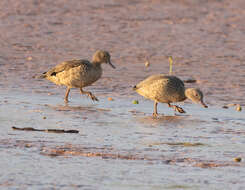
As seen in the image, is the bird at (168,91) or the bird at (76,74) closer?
the bird at (168,91)

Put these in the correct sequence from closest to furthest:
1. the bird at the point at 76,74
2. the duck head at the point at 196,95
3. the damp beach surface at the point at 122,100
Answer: the damp beach surface at the point at 122,100
the duck head at the point at 196,95
the bird at the point at 76,74

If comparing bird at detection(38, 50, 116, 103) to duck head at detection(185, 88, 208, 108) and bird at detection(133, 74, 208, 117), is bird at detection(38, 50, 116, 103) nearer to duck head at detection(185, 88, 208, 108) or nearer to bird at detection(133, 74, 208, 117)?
bird at detection(133, 74, 208, 117)

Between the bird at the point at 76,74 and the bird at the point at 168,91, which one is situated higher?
the bird at the point at 76,74

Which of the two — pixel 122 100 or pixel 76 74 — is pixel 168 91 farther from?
pixel 76 74

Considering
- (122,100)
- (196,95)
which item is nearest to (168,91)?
(196,95)

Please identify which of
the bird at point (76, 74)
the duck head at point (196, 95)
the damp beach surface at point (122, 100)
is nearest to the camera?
the damp beach surface at point (122, 100)

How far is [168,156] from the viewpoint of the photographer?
905 cm

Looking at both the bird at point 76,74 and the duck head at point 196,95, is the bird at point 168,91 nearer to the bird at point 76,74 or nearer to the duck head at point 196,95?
the duck head at point 196,95

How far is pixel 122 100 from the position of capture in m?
13.9

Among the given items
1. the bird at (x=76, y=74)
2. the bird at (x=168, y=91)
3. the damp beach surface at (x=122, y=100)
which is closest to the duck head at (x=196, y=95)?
the bird at (x=168, y=91)

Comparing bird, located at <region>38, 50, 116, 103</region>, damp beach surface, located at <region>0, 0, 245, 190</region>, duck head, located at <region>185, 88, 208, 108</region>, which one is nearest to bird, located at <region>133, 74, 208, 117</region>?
duck head, located at <region>185, 88, 208, 108</region>

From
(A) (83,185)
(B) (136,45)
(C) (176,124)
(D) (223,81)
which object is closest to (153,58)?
(B) (136,45)

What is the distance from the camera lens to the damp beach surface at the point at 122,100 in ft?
26.9

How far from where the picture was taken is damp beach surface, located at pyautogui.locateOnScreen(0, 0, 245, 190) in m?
8.21
